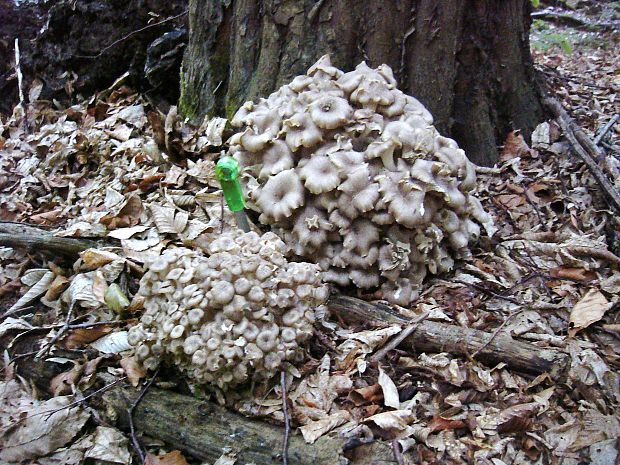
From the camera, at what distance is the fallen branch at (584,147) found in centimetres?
430

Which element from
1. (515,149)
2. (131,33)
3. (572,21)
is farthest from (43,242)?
(572,21)

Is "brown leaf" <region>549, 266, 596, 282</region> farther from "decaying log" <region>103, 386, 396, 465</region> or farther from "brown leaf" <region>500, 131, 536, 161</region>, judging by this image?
"decaying log" <region>103, 386, 396, 465</region>

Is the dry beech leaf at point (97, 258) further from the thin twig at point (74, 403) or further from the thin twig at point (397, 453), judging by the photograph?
the thin twig at point (397, 453)

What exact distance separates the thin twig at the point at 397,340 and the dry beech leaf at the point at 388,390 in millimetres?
90

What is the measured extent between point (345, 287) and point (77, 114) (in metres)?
3.94

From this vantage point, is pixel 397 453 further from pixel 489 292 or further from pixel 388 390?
pixel 489 292

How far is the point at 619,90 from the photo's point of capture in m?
6.48

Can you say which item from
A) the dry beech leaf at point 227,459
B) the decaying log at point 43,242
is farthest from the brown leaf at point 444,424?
the decaying log at point 43,242

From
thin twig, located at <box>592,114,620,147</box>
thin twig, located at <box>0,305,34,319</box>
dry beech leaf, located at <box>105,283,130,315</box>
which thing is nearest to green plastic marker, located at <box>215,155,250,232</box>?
dry beech leaf, located at <box>105,283,130,315</box>

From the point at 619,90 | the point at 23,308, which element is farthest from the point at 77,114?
the point at 619,90

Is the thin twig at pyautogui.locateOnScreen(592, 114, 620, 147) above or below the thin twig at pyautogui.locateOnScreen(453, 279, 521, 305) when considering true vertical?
above

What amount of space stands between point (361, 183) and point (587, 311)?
5.43 ft

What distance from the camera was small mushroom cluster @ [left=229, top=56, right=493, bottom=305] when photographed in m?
3.49

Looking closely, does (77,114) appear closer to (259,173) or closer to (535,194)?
(259,173)
